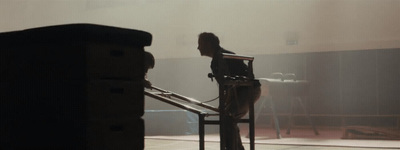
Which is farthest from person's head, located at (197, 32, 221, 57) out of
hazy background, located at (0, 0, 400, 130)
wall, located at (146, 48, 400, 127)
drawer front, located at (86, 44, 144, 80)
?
wall, located at (146, 48, 400, 127)

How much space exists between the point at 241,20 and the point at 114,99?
6075 millimetres

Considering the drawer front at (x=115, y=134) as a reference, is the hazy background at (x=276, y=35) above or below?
above

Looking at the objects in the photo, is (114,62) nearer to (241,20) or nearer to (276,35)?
(276,35)

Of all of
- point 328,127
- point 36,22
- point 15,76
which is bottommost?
point 328,127

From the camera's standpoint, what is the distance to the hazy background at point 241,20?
682cm

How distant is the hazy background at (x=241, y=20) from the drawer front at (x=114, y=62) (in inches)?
215

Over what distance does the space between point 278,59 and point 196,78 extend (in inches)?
52.2

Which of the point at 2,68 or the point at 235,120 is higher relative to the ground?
the point at 2,68

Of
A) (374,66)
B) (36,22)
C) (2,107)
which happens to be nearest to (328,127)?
(374,66)

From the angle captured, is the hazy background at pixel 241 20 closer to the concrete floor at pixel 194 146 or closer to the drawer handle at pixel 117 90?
the concrete floor at pixel 194 146

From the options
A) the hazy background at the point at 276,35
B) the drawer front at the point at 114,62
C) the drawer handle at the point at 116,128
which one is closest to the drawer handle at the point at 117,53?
the drawer front at the point at 114,62

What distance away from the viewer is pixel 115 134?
160 cm

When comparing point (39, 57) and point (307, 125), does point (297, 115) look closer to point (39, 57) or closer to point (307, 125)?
point (307, 125)

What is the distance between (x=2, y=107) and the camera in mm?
1670
